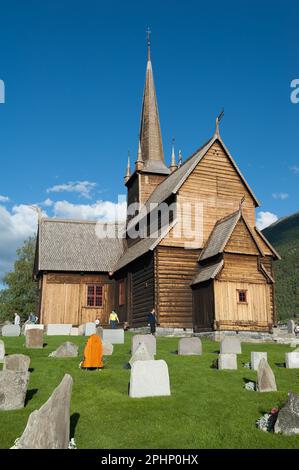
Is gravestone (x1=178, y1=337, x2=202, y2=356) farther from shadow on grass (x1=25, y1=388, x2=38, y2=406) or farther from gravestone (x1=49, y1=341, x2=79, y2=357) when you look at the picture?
shadow on grass (x1=25, y1=388, x2=38, y2=406)

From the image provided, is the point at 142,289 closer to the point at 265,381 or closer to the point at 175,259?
the point at 175,259

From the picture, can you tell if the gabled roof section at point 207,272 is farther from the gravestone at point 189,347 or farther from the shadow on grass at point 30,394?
the shadow on grass at point 30,394

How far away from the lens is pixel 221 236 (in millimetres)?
26234

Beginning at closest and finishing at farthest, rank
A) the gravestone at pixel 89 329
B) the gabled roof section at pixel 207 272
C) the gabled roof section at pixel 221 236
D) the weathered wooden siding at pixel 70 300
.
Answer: the gravestone at pixel 89 329 → the gabled roof section at pixel 207 272 → the gabled roof section at pixel 221 236 → the weathered wooden siding at pixel 70 300

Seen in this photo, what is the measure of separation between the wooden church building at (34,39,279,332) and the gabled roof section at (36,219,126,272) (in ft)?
0.26

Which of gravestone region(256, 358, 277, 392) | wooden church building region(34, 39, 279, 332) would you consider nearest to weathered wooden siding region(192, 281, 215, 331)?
wooden church building region(34, 39, 279, 332)

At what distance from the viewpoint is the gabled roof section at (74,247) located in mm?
33906

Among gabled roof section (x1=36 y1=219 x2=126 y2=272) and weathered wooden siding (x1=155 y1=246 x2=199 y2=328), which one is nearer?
weathered wooden siding (x1=155 y1=246 x2=199 y2=328)

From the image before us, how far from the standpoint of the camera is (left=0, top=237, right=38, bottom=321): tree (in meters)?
55.1

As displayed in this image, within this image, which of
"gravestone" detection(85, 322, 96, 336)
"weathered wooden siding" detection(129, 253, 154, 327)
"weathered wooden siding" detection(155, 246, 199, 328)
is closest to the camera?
"gravestone" detection(85, 322, 96, 336)

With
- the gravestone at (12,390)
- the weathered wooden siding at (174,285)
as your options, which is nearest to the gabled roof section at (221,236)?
the weathered wooden siding at (174,285)

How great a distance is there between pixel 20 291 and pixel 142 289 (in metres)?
32.0

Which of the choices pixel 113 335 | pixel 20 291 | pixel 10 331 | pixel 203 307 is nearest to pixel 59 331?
pixel 10 331

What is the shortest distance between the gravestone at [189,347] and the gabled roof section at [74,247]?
699 inches
